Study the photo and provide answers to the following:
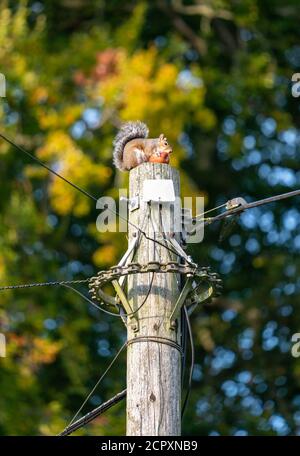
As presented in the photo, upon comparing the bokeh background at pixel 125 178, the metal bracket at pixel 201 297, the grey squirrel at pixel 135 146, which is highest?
the bokeh background at pixel 125 178

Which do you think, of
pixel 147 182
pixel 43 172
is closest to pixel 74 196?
pixel 43 172

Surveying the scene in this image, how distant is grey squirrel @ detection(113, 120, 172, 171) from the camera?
9219mm

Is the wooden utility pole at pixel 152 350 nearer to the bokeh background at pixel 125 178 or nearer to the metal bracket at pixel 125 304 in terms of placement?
the metal bracket at pixel 125 304

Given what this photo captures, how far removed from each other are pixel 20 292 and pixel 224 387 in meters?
3.65

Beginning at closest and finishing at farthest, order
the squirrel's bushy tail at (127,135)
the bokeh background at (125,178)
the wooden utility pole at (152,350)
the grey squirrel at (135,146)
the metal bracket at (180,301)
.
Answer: the wooden utility pole at (152,350), the metal bracket at (180,301), the grey squirrel at (135,146), the squirrel's bushy tail at (127,135), the bokeh background at (125,178)

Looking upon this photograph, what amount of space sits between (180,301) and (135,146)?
2.22 metres

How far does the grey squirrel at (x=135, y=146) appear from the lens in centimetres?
922

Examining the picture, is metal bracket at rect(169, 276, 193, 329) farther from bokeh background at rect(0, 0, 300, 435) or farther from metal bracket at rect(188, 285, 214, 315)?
bokeh background at rect(0, 0, 300, 435)

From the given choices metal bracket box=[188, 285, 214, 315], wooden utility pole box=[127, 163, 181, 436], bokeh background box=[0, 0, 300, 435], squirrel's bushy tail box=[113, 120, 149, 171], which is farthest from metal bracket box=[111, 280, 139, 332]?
bokeh background box=[0, 0, 300, 435]

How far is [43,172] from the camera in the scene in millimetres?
19469

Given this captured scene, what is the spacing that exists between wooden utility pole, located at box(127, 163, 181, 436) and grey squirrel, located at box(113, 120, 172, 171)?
3.54 ft

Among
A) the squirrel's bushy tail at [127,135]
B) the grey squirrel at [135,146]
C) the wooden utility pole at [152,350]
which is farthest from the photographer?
the squirrel's bushy tail at [127,135]

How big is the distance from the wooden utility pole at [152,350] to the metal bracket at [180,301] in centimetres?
2

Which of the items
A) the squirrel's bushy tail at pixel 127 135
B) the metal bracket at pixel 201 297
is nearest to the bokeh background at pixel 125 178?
the squirrel's bushy tail at pixel 127 135
